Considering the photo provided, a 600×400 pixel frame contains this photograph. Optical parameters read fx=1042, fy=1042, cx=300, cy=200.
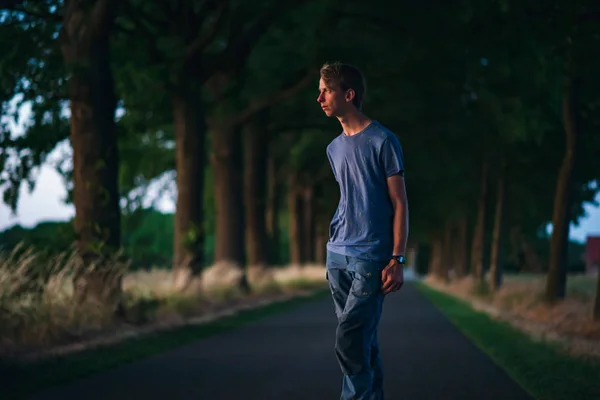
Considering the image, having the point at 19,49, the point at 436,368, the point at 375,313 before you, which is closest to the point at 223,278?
the point at 19,49

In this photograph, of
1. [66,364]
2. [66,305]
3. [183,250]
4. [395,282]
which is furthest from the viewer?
[183,250]

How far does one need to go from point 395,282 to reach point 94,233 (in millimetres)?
10756

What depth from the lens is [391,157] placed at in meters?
5.98

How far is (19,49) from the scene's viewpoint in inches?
572

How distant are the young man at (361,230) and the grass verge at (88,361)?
3.67 meters

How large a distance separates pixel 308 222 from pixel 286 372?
4786 centimetres

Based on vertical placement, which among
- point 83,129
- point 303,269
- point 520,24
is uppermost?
point 520,24

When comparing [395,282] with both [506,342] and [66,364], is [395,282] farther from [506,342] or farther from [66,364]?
[506,342]

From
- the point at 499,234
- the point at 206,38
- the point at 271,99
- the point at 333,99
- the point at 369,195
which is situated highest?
the point at 206,38

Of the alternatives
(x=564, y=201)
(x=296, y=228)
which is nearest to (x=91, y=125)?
(x=564, y=201)

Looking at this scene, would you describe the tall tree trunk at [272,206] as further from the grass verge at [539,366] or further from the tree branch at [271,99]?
the grass verge at [539,366]

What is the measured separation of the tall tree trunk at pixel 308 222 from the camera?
55500mm

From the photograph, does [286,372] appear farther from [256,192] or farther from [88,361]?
[256,192]

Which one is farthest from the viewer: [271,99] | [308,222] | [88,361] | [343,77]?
[308,222]
